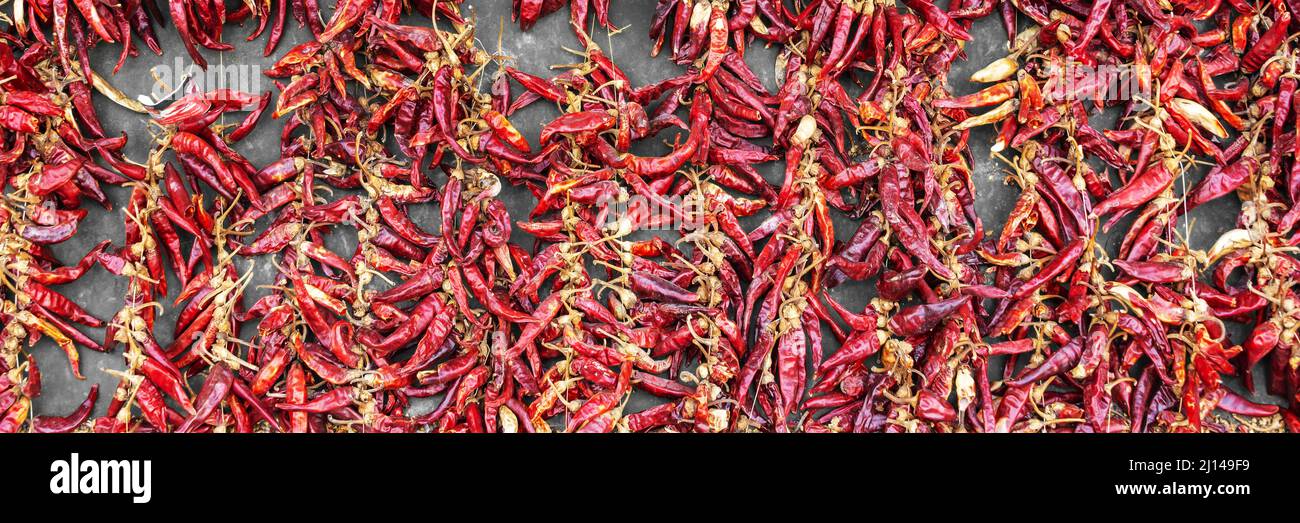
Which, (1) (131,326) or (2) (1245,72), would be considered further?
(2) (1245,72)

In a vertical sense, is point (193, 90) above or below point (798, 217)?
above

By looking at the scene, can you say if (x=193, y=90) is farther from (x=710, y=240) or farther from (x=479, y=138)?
(x=710, y=240)

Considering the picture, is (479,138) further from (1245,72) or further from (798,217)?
(1245,72)

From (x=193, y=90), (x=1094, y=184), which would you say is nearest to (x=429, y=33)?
(x=193, y=90)
